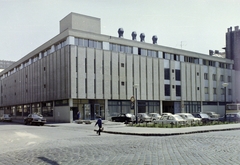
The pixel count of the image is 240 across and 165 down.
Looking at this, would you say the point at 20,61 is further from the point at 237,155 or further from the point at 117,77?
the point at 237,155

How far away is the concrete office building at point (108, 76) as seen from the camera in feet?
145

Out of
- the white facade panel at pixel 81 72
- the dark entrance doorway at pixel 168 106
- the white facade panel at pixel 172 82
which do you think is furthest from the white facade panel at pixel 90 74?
the dark entrance doorway at pixel 168 106

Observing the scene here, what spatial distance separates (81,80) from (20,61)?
3077 centimetres

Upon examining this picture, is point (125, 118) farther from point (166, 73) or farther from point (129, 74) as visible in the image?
point (166, 73)

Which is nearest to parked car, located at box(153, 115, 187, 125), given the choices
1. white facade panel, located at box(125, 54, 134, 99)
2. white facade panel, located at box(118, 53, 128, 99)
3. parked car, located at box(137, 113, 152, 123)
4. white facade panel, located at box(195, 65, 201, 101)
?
parked car, located at box(137, 113, 152, 123)

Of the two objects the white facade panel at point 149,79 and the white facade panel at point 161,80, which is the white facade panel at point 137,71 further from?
the white facade panel at point 161,80

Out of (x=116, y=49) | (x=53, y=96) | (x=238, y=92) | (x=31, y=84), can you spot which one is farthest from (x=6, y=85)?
(x=238, y=92)

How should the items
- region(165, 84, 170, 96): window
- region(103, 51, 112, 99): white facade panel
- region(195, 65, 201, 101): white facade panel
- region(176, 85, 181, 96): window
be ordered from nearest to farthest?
region(103, 51, 112, 99): white facade panel, region(165, 84, 170, 96): window, region(176, 85, 181, 96): window, region(195, 65, 201, 101): white facade panel

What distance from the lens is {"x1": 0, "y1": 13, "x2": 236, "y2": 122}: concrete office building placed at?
145ft

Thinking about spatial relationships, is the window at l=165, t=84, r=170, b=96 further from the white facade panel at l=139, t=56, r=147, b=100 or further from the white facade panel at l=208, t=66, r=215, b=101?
the white facade panel at l=208, t=66, r=215, b=101

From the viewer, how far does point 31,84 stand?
61.2 metres

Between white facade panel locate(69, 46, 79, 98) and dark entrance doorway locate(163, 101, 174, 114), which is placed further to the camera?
dark entrance doorway locate(163, 101, 174, 114)

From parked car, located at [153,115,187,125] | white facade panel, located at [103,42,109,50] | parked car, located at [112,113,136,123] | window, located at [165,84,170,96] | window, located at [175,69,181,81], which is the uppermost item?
white facade panel, located at [103,42,109,50]

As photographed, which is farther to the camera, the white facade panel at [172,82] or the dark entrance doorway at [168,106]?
the dark entrance doorway at [168,106]
